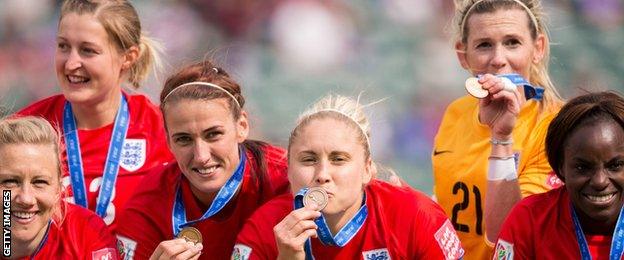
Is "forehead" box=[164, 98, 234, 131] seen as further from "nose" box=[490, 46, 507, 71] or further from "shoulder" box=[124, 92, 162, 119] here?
"nose" box=[490, 46, 507, 71]

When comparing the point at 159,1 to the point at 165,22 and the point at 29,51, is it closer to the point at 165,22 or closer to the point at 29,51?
the point at 165,22

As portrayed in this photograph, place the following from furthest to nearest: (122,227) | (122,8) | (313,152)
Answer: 1. (122,8)
2. (122,227)
3. (313,152)

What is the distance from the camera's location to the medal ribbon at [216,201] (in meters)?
4.63

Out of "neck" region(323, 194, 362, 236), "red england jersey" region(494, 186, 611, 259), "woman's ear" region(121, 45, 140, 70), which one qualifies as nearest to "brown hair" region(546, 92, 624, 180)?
"red england jersey" region(494, 186, 611, 259)

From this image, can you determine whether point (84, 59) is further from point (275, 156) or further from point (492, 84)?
point (492, 84)

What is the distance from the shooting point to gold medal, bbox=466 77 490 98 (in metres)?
4.41

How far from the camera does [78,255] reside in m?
4.51

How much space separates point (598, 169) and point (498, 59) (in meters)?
0.95

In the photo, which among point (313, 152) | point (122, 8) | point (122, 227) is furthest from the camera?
point (122, 8)

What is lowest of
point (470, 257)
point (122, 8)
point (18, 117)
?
point (470, 257)

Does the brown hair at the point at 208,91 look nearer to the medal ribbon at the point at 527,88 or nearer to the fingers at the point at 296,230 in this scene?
the fingers at the point at 296,230

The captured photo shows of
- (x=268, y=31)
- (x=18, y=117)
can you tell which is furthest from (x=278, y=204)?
(x=268, y=31)

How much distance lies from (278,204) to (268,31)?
14.8 ft

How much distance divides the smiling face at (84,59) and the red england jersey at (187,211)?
2.24 ft
